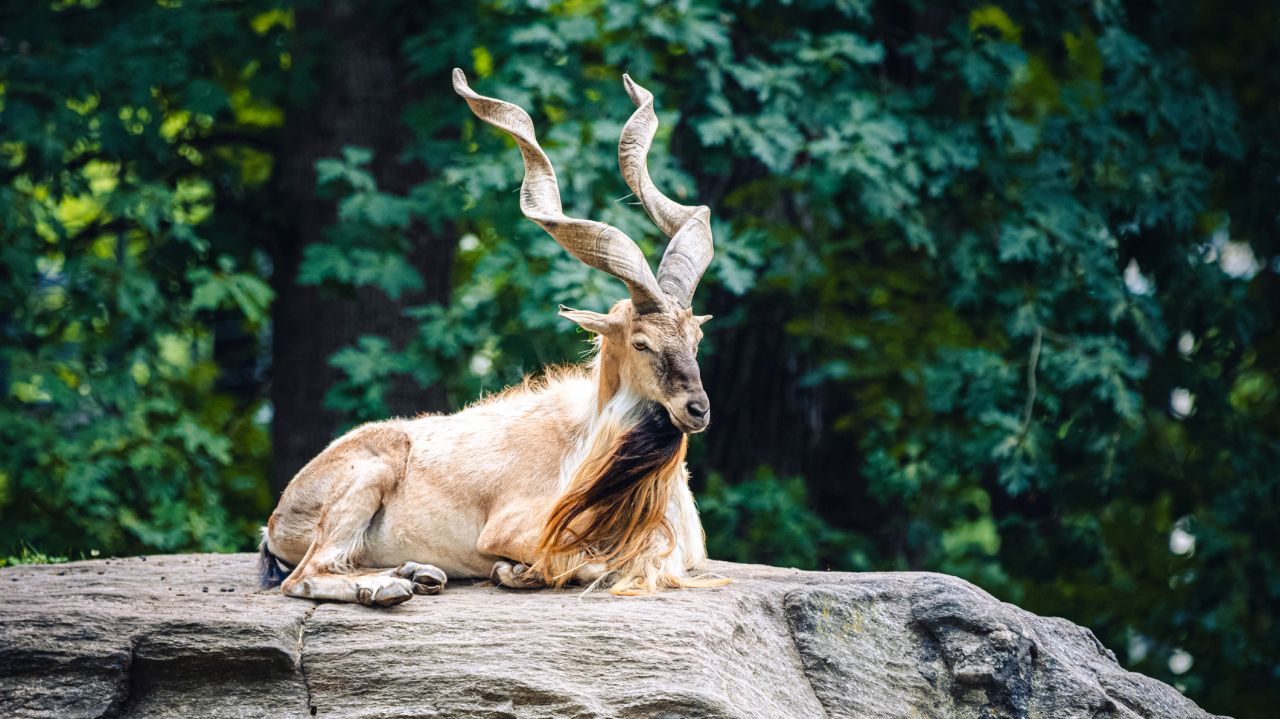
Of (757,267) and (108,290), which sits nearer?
(108,290)

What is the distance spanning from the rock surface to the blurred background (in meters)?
3.06

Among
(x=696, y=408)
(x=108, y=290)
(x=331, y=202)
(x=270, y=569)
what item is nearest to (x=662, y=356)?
(x=696, y=408)

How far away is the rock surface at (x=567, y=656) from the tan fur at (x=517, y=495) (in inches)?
7.7

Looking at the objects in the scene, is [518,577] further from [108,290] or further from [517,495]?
[108,290]

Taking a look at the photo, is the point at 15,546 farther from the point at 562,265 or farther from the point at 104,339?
the point at 562,265

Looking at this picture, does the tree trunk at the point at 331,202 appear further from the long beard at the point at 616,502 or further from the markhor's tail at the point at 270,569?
the long beard at the point at 616,502

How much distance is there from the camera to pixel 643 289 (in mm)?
5344

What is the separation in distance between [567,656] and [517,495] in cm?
123

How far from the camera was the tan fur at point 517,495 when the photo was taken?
5.43m

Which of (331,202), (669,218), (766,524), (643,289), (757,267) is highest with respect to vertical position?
(669,218)

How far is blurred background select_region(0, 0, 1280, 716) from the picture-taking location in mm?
8938

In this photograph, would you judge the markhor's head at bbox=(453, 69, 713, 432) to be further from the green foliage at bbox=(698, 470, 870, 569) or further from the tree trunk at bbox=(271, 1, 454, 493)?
the tree trunk at bbox=(271, 1, 454, 493)

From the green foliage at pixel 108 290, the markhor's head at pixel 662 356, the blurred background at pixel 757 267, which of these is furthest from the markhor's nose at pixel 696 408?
the green foliage at pixel 108 290

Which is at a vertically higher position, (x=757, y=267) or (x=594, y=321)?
(x=594, y=321)
